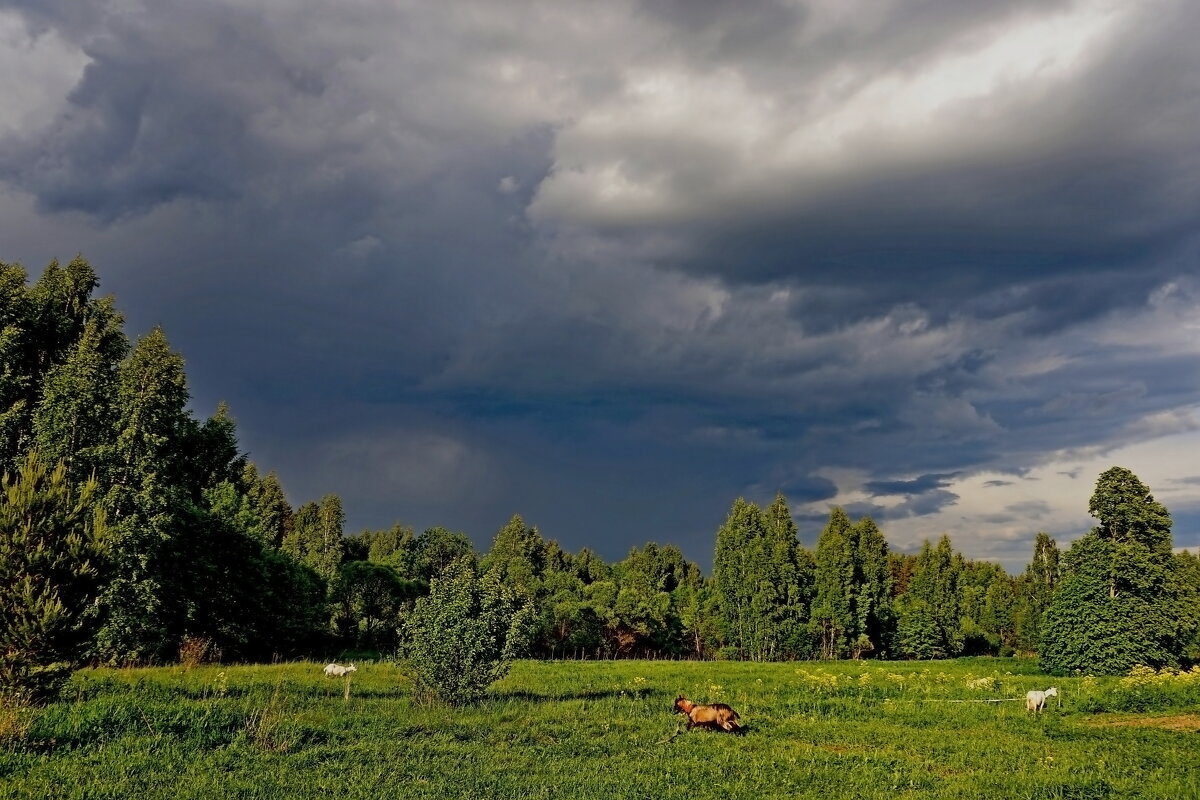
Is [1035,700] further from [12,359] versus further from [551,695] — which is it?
[12,359]

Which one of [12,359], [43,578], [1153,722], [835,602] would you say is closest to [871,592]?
[835,602]

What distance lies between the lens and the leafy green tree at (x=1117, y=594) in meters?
44.0

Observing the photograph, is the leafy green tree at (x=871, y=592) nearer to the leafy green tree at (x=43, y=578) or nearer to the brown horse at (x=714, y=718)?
the brown horse at (x=714, y=718)

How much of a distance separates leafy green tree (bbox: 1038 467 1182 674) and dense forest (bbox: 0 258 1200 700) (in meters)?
0.13

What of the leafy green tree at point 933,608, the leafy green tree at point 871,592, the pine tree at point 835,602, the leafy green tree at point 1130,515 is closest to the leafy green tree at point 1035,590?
the leafy green tree at point 933,608

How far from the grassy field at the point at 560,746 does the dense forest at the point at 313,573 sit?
10.7 feet

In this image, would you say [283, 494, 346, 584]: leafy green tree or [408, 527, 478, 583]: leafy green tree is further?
[408, 527, 478, 583]: leafy green tree

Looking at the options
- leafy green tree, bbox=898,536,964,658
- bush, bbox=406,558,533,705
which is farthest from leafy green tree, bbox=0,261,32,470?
leafy green tree, bbox=898,536,964,658

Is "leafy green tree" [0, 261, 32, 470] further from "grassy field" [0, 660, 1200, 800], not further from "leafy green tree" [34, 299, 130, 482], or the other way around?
"grassy field" [0, 660, 1200, 800]

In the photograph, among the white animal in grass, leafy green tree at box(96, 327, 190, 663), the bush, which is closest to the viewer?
the bush

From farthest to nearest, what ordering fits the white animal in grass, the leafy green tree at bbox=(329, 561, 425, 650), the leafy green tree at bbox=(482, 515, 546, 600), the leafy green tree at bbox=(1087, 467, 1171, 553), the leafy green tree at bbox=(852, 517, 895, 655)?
the leafy green tree at bbox=(482, 515, 546, 600)
the leafy green tree at bbox=(852, 517, 895, 655)
the leafy green tree at bbox=(329, 561, 425, 650)
the leafy green tree at bbox=(1087, 467, 1171, 553)
the white animal in grass

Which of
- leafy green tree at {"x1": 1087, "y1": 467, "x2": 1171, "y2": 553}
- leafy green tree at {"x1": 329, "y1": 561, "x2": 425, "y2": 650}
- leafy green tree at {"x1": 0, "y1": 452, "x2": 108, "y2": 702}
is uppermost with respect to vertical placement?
leafy green tree at {"x1": 1087, "y1": 467, "x2": 1171, "y2": 553}

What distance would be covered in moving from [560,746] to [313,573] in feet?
209

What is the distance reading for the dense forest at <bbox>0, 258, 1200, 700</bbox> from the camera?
19625 mm
